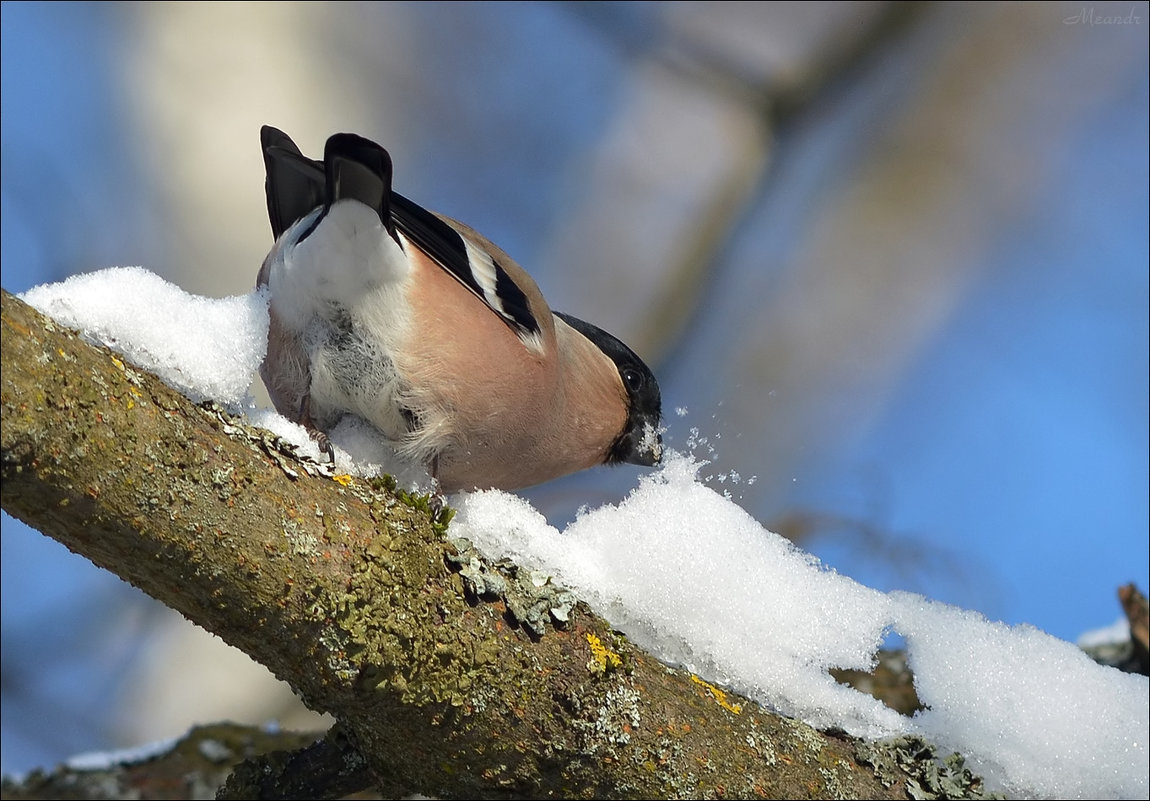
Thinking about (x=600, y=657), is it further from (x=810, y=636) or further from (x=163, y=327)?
(x=163, y=327)

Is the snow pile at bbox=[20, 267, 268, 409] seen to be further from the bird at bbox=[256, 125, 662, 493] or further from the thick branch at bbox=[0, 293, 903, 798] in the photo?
the bird at bbox=[256, 125, 662, 493]

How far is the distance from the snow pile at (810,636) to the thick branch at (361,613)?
15 cm

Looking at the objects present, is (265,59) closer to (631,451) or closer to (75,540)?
(631,451)

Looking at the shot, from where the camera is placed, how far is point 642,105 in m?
5.84

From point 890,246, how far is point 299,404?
4.06 m

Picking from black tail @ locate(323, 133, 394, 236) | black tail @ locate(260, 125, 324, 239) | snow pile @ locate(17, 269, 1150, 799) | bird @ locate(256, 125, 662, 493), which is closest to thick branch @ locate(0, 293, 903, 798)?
snow pile @ locate(17, 269, 1150, 799)

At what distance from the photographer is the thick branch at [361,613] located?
148 centimetres

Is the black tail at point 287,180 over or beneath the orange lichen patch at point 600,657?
over

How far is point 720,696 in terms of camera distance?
216 centimetres

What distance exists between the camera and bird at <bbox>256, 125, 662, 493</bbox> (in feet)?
8.23

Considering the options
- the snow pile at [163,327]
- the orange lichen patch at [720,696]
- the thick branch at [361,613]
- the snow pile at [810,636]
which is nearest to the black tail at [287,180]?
the snow pile at [810,636]

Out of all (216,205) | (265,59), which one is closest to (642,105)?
(265,59)

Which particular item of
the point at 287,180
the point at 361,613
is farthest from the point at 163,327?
the point at 287,180

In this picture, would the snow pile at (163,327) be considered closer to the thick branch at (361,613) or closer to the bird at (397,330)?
the thick branch at (361,613)
